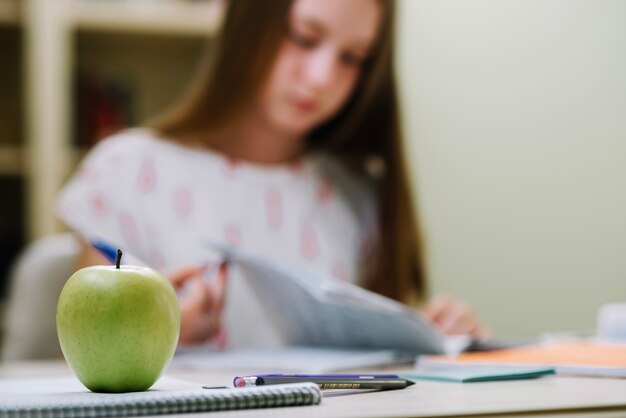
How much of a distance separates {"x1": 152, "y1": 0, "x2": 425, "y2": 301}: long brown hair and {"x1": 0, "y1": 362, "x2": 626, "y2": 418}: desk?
3.27ft

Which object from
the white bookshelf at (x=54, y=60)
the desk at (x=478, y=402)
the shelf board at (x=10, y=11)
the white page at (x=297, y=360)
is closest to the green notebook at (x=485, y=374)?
the desk at (x=478, y=402)

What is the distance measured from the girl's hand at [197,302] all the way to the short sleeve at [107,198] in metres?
0.24

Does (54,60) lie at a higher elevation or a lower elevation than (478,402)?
higher

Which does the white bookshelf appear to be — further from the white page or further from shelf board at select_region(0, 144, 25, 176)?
the white page

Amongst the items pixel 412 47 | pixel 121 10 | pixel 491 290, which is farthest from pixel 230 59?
pixel 121 10

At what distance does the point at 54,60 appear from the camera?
2.45 m

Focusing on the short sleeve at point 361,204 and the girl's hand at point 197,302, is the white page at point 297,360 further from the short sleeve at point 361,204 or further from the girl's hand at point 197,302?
the short sleeve at point 361,204

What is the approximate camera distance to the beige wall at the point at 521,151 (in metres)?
1.32

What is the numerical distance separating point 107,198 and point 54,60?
1.08 metres

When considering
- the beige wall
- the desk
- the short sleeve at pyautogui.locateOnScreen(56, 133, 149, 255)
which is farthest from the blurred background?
the desk

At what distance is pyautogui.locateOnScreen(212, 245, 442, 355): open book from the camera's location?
2.94 feet

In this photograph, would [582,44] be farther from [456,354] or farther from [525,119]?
[456,354]

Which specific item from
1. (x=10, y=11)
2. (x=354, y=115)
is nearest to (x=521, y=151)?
(x=354, y=115)

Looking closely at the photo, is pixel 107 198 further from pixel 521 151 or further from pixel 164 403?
pixel 164 403
